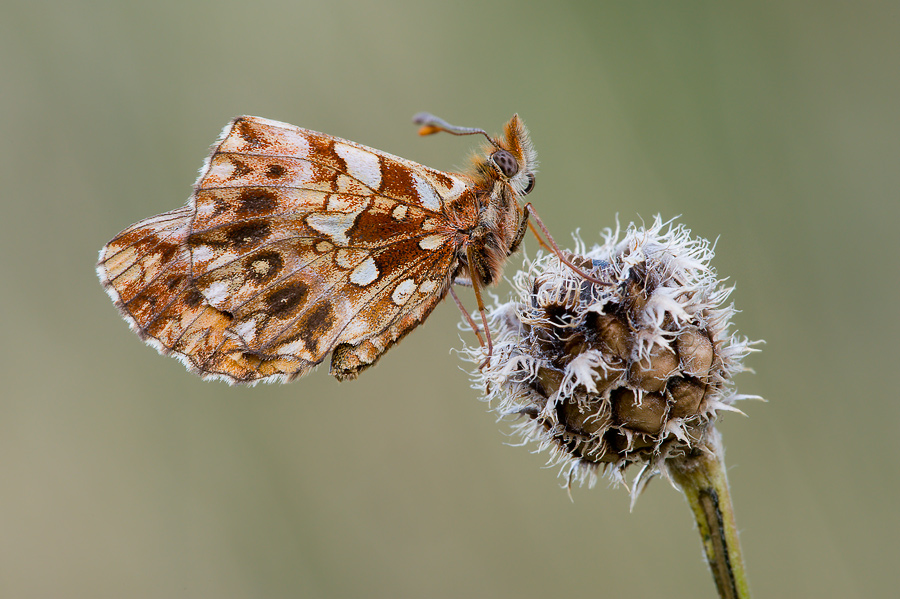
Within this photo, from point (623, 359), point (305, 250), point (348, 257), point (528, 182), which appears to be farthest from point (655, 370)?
point (305, 250)

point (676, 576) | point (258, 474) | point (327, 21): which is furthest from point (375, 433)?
point (327, 21)

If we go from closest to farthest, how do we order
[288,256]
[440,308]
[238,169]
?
[238,169] → [288,256] → [440,308]

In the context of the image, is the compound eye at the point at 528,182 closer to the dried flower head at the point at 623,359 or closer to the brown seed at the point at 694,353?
the dried flower head at the point at 623,359

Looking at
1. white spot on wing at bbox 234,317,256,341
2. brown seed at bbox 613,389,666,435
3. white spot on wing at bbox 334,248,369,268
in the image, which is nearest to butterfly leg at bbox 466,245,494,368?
white spot on wing at bbox 334,248,369,268

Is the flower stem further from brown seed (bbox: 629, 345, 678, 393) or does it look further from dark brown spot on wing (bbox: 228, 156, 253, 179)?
dark brown spot on wing (bbox: 228, 156, 253, 179)

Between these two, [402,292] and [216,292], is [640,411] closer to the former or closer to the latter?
[402,292]

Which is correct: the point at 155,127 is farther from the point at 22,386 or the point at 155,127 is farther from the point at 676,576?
the point at 676,576

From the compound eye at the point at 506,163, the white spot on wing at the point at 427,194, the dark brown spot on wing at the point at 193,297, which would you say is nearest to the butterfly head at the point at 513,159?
the compound eye at the point at 506,163
